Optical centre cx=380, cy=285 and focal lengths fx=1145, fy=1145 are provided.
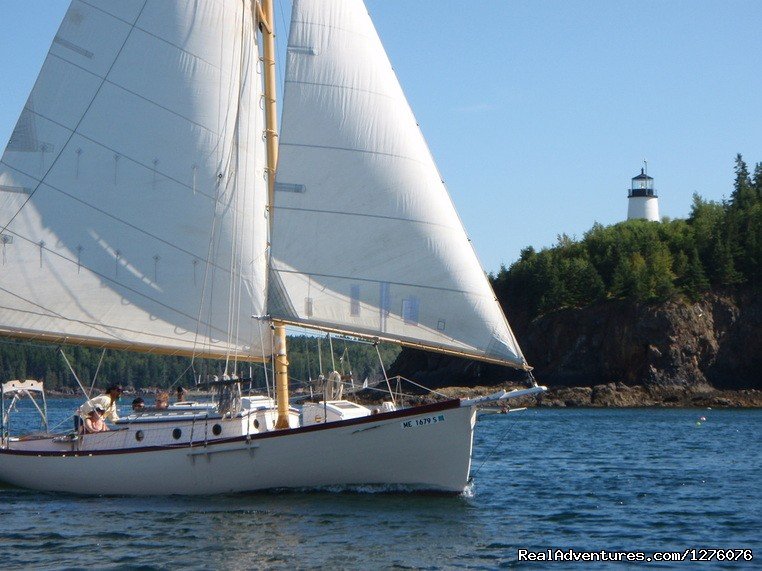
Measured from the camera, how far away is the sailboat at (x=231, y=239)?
24.3 meters

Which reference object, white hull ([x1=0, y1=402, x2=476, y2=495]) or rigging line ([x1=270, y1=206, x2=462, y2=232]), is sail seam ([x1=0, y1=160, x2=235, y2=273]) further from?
white hull ([x1=0, y1=402, x2=476, y2=495])

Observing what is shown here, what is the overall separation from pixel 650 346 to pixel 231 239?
67.9 m

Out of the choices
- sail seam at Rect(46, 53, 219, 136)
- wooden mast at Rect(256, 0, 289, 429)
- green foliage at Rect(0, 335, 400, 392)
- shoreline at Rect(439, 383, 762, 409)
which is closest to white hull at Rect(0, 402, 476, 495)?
wooden mast at Rect(256, 0, 289, 429)

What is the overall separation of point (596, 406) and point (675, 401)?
20.1 feet

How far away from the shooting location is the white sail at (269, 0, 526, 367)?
23812 millimetres

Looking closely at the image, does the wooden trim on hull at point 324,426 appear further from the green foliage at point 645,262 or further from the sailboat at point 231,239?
the green foliage at point 645,262

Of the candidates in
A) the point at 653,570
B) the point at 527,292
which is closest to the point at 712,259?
the point at 527,292

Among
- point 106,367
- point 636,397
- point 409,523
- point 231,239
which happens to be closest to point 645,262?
point 636,397

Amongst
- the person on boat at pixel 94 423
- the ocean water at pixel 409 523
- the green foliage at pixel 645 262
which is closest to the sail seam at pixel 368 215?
the ocean water at pixel 409 523

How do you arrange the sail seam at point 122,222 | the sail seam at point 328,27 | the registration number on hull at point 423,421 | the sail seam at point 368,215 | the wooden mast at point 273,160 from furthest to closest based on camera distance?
the sail seam at point 122,222 → the wooden mast at point 273,160 → the sail seam at point 328,27 → the registration number on hull at point 423,421 → the sail seam at point 368,215

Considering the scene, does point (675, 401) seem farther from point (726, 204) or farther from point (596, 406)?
point (726, 204)

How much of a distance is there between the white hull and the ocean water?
0.36 meters

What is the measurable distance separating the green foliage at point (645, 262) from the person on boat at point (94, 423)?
236 feet

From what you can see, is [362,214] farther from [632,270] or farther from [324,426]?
[632,270]
